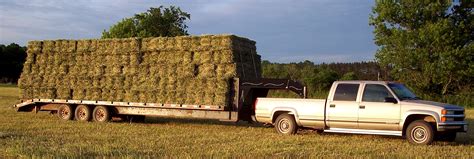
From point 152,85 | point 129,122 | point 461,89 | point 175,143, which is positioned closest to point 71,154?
point 175,143

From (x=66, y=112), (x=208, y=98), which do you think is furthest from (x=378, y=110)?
(x=66, y=112)

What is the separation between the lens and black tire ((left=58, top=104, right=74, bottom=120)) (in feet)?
66.6

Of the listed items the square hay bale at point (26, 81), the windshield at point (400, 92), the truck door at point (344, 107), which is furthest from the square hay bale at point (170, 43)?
the windshield at point (400, 92)

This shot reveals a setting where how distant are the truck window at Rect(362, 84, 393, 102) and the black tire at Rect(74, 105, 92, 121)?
999cm

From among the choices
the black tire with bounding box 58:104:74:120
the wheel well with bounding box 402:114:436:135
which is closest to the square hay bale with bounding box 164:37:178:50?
the black tire with bounding box 58:104:74:120

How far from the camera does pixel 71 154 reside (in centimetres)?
1001

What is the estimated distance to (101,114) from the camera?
19.8 metres

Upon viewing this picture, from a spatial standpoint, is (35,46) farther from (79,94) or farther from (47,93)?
(79,94)

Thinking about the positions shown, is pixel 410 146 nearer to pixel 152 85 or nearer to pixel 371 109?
pixel 371 109

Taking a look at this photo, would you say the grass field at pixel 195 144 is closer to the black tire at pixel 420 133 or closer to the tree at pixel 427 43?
the black tire at pixel 420 133

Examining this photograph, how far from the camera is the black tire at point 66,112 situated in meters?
20.3

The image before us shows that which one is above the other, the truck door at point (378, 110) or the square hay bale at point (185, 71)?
the square hay bale at point (185, 71)

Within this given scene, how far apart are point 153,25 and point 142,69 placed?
102ft

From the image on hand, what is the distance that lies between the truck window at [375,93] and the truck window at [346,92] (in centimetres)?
28
